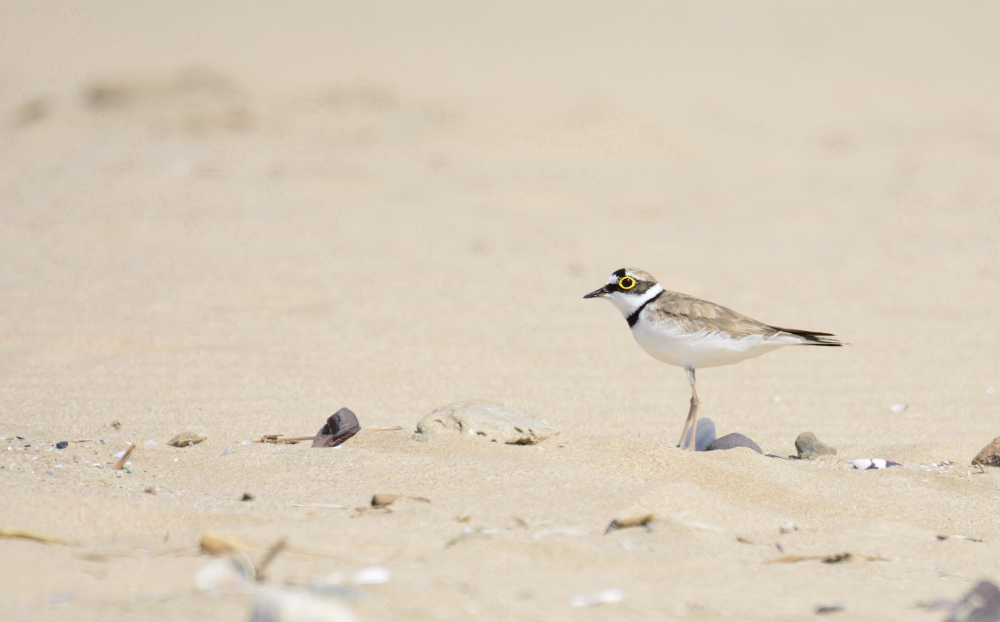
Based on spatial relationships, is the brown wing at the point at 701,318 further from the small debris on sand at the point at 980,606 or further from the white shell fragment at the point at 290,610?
the white shell fragment at the point at 290,610

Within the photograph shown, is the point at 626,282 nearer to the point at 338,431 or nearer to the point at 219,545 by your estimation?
the point at 338,431

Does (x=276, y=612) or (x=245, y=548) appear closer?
(x=276, y=612)

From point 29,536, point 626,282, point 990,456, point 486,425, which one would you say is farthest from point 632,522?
point 626,282

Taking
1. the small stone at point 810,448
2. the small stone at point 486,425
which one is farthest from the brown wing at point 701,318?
the small stone at point 486,425

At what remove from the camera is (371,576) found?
83.5 inches

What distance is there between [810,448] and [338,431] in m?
1.98

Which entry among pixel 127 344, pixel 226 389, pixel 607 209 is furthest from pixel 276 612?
pixel 607 209

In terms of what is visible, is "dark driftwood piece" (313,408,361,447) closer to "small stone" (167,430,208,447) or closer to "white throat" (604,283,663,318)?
"small stone" (167,430,208,447)

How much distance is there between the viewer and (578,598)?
2123 mm

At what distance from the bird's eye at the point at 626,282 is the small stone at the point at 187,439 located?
2.01 m

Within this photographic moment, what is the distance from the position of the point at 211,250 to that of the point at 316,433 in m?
4.16

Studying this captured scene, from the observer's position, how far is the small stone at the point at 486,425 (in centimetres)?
379

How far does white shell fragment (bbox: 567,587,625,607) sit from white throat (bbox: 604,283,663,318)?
101 inches

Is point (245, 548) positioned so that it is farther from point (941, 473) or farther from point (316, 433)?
point (941, 473)
